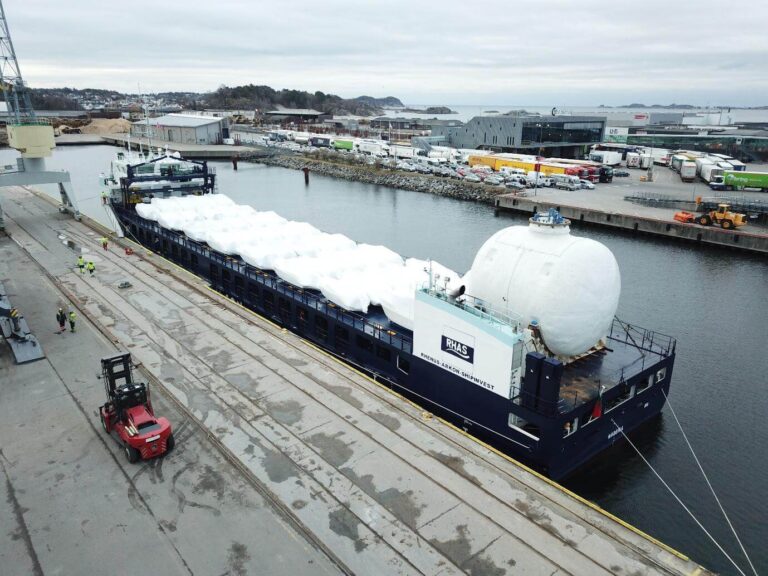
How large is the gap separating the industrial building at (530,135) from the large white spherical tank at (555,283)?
284ft

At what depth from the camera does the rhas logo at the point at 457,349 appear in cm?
1745

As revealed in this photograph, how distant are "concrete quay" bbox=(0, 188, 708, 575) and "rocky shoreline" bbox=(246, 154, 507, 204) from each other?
55.3 m

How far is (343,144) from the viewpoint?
4668 inches

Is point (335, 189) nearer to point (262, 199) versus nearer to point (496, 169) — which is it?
point (262, 199)

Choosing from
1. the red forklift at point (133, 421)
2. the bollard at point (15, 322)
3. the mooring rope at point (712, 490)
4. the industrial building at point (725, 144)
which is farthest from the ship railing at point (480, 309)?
the industrial building at point (725, 144)

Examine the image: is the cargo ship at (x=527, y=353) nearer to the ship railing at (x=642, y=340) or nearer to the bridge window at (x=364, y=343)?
the bridge window at (x=364, y=343)

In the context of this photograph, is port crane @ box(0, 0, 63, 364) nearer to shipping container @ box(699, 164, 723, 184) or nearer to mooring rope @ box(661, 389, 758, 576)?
mooring rope @ box(661, 389, 758, 576)

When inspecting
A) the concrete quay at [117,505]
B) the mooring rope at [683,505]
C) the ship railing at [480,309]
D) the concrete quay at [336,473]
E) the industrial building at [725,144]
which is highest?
the industrial building at [725,144]

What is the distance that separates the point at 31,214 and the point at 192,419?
138 feet

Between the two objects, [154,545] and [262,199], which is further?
[262,199]

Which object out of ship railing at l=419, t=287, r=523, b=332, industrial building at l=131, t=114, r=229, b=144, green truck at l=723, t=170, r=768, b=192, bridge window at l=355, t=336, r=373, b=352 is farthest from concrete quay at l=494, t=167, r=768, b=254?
industrial building at l=131, t=114, r=229, b=144

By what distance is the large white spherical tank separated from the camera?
16438mm

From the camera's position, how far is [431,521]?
12922mm

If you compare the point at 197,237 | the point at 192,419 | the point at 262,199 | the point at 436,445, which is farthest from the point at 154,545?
the point at 262,199
